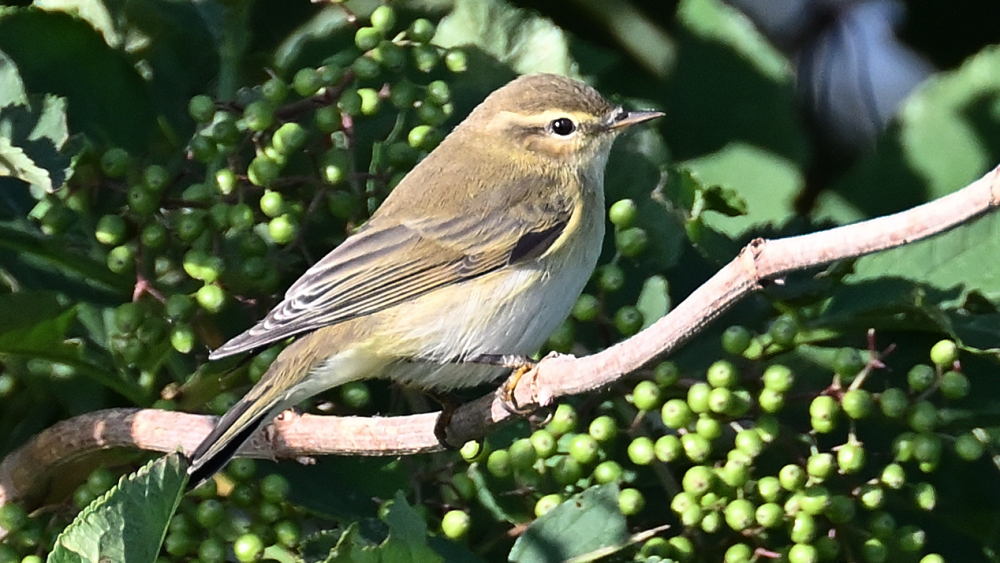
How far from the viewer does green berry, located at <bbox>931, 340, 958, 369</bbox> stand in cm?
222

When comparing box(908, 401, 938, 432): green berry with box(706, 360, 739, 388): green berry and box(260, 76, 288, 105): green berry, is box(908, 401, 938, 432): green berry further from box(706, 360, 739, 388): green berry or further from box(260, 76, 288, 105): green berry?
box(260, 76, 288, 105): green berry

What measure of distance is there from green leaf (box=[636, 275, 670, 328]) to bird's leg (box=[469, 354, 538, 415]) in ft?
0.76

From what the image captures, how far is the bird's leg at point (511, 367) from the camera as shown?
2090mm

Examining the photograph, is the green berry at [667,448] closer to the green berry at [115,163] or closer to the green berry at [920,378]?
the green berry at [920,378]

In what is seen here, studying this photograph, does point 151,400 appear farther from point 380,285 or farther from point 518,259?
point 518,259

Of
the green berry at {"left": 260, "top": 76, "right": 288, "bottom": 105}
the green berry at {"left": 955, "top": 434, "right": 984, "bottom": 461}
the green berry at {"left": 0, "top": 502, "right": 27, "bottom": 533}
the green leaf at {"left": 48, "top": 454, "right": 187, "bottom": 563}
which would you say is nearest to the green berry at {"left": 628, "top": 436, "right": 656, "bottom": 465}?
the green berry at {"left": 955, "top": 434, "right": 984, "bottom": 461}

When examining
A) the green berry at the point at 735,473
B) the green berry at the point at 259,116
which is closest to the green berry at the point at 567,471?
the green berry at the point at 735,473

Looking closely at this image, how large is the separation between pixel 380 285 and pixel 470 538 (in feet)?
2.07

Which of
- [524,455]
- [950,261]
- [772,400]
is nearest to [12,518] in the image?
[524,455]

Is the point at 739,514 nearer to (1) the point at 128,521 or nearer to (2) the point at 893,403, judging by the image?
(2) the point at 893,403

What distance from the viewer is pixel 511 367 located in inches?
99.1

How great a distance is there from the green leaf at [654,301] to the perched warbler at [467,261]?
0.50ft

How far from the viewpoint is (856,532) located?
2.25 m

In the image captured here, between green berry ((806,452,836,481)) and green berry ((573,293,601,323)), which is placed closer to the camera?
green berry ((806,452,836,481))
